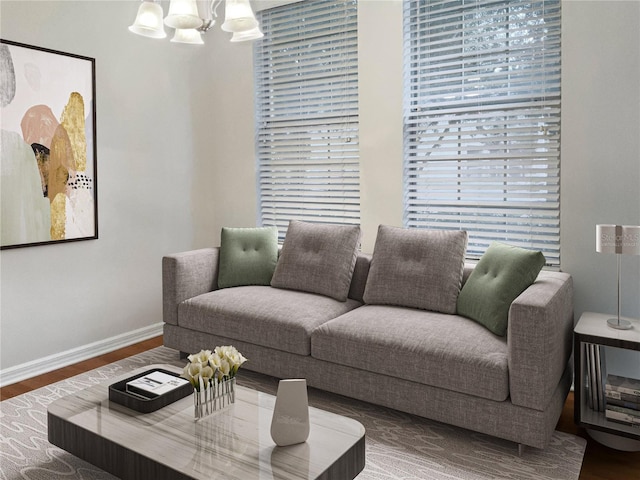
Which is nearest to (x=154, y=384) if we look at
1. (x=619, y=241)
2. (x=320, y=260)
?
(x=320, y=260)

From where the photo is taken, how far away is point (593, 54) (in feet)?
9.11

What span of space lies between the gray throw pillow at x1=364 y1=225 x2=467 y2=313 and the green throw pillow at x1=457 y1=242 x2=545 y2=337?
14 cm

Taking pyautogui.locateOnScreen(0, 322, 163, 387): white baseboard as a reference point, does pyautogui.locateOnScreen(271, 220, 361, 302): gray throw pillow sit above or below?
above

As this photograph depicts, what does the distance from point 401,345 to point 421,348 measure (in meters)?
0.10

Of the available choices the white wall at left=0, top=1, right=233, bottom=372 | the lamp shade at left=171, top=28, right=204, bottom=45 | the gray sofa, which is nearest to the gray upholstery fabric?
the gray sofa

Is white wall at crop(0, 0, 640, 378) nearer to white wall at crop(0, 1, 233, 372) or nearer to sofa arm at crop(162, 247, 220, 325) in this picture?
white wall at crop(0, 1, 233, 372)

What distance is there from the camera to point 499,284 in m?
2.56

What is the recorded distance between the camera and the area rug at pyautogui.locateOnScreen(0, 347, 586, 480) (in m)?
2.12

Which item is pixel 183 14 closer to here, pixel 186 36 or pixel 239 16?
pixel 239 16

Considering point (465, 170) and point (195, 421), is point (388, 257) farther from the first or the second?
point (195, 421)

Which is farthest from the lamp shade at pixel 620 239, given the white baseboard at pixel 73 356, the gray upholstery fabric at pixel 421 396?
the white baseboard at pixel 73 356

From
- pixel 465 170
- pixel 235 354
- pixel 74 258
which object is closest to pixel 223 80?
pixel 74 258

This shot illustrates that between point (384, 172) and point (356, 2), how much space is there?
4.02 feet

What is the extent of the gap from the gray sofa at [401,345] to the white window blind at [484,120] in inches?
17.9
